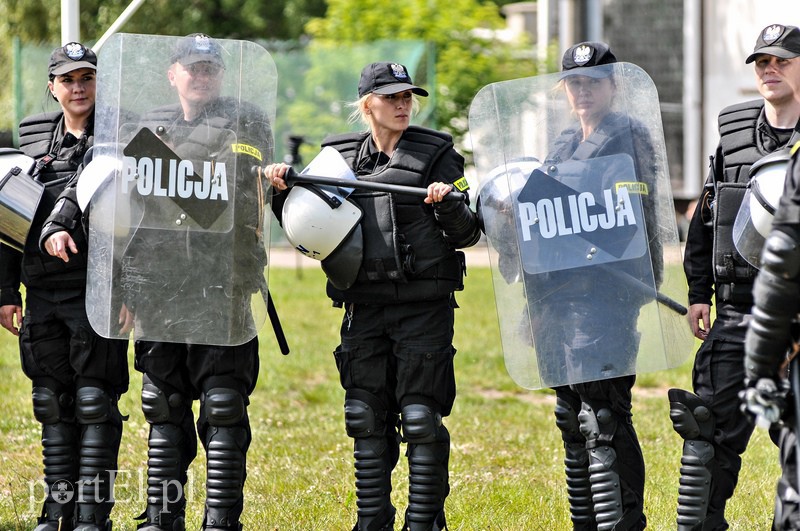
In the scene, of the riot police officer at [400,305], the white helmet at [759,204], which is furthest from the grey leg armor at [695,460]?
the riot police officer at [400,305]

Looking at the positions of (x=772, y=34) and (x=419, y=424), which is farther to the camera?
(x=419, y=424)

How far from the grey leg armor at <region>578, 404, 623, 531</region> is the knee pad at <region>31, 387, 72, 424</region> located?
2.37 meters

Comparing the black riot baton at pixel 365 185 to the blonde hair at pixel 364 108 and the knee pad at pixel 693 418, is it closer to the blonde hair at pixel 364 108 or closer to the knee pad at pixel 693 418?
the blonde hair at pixel 364 108

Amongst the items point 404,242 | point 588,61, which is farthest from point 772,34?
point 404,242

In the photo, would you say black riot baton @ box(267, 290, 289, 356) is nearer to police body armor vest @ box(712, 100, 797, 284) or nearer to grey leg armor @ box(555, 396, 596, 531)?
grey leg armor @ box(555, 396, 596, 531)

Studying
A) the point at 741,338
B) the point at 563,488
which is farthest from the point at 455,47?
the point at 741,338

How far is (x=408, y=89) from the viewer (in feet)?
16.5

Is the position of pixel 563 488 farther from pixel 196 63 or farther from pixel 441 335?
pixel 196 63

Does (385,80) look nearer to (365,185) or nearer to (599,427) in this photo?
(365,185)

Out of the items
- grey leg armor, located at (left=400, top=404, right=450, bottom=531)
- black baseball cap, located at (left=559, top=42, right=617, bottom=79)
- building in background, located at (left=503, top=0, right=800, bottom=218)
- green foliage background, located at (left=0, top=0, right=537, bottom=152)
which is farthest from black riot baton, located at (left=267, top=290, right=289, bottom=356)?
building in background, located at (left=503, top=0, right=800, bottom=218)

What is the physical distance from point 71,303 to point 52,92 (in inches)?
40.1

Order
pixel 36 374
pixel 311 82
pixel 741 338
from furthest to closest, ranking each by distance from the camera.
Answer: pixel 311 82, pixel 36 374, pixel 741 338

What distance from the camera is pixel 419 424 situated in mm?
4988

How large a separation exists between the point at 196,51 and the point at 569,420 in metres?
2.26
